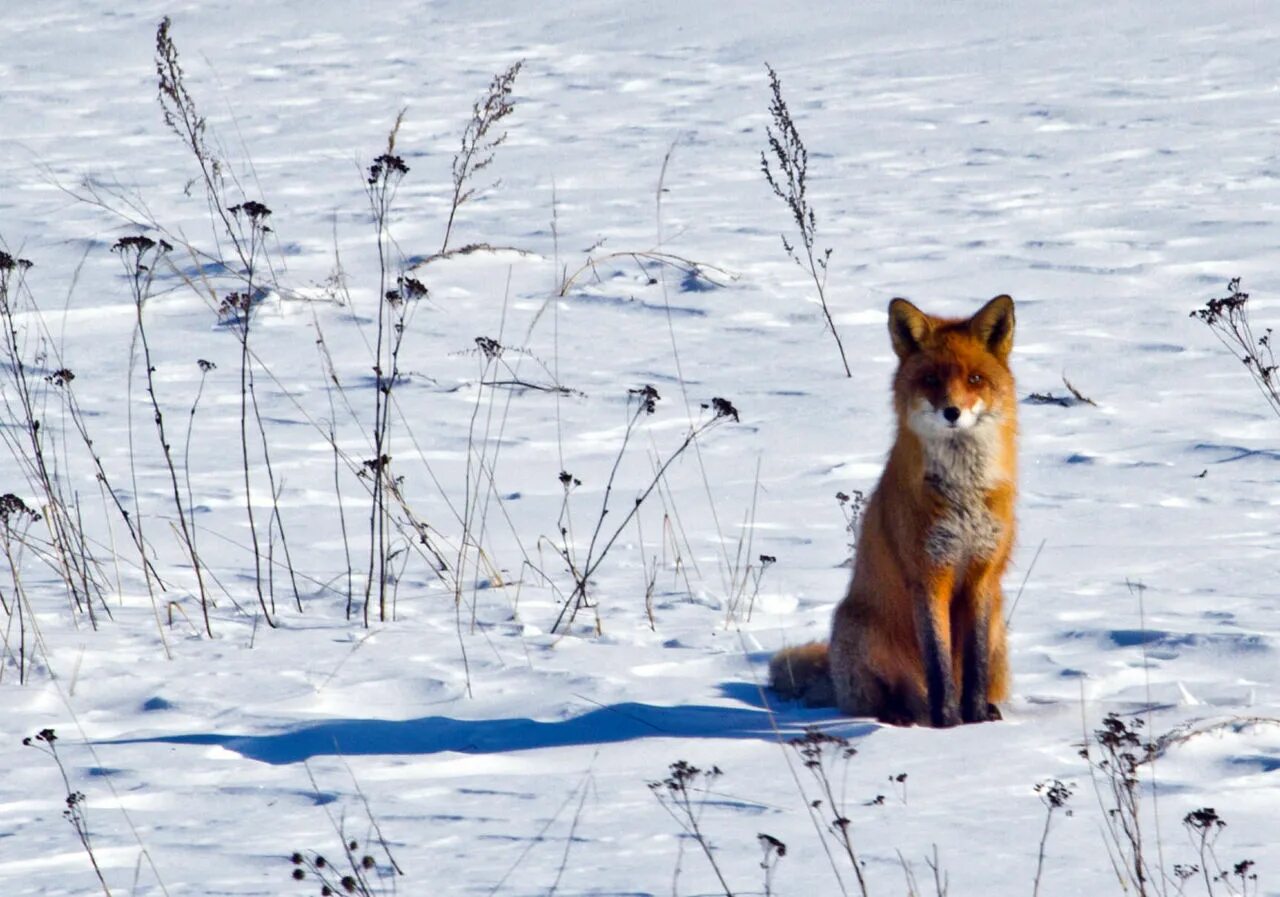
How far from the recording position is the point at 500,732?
510 cm

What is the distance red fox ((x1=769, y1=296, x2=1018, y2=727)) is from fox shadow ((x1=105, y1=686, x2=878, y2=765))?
0.29 meters

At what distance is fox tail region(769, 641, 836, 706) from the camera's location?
226 inches

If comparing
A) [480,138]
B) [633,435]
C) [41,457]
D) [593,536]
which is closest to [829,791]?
[593,536]

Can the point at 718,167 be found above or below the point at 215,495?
above

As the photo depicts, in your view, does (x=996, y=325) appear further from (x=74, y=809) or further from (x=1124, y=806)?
(x=74, y=809)

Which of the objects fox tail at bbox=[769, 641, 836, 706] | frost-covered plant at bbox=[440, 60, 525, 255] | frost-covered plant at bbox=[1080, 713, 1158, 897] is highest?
frost-covered plant at bbox=[440, 60, 525, 255]

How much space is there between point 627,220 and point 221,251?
10.9 feet

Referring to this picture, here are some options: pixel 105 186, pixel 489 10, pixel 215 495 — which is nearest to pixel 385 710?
pixel 215 495

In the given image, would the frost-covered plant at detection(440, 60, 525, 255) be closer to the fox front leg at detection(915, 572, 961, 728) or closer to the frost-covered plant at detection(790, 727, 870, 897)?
the fox front leg at detection(915, 572, 961, 728)

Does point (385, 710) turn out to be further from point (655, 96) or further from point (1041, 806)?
point (655, 96)

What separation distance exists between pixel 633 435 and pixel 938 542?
4.06 metres

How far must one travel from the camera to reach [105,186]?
A: 14.2 meters

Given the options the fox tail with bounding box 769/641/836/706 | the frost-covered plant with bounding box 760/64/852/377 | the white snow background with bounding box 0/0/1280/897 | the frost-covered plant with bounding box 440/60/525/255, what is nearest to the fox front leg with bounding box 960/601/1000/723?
the white snow background with bounding box 0/0/1280/897

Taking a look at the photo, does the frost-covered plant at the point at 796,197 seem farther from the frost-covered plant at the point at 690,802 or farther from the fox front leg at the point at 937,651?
the frost-covered plant at the point at 690,802
